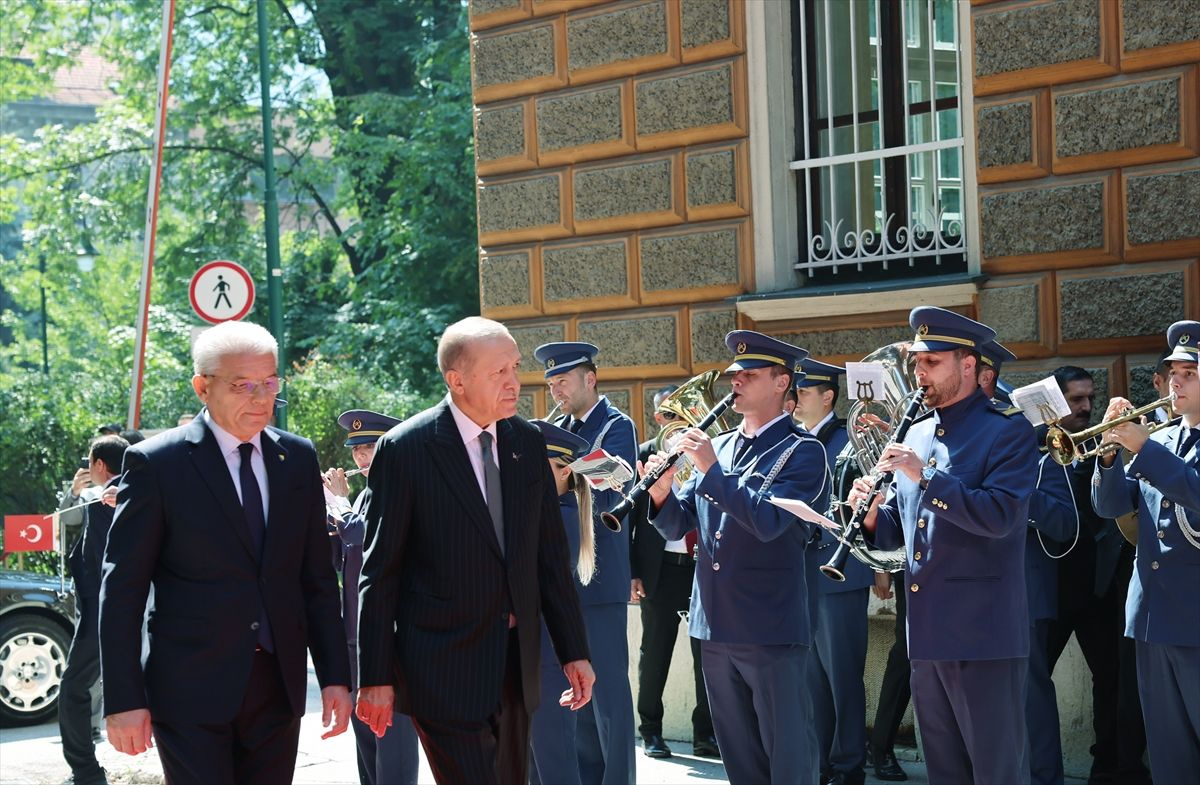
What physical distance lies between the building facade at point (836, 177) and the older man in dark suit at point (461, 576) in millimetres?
4173

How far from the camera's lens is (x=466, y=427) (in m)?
5.09

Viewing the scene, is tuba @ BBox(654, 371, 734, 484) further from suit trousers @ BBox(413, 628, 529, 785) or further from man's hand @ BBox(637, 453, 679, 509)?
suit trousers @ BBox(413, 628, 529, 785)

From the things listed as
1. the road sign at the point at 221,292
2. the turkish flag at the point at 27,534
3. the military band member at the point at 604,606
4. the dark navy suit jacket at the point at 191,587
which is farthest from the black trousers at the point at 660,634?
the turkish flag at the point at 27,534

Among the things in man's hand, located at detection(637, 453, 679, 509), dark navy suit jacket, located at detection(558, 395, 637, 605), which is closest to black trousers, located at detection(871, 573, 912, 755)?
dark navy suit jacket, located at detection(558, 395, 637, 605)

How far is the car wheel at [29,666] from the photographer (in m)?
11.7

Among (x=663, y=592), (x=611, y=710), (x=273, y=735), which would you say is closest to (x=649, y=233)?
(x=663, y=592)

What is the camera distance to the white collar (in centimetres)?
508

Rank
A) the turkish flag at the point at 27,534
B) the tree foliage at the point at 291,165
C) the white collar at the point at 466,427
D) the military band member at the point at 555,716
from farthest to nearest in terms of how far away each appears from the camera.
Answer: the tree foliage at the point at 291,165, the turkish flag at the point at 27,534, the military band member at the point at 555,716, the white collar at the point at 466,427

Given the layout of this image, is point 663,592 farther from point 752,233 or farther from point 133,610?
point 133,610

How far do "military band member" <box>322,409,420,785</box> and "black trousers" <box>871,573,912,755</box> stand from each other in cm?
242

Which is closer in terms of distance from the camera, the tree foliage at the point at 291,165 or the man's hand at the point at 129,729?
the man's hand at the point at 129,729

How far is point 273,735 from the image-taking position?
499cm

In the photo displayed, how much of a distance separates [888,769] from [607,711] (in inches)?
73.9

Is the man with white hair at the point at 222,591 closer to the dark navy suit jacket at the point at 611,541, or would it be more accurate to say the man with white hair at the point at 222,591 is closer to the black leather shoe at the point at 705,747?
the dark navy suit jacket at the point at 611,541
